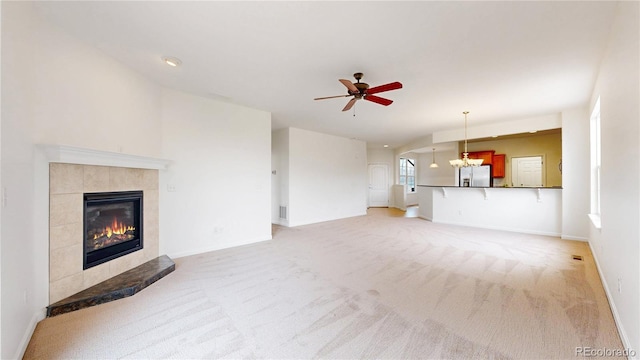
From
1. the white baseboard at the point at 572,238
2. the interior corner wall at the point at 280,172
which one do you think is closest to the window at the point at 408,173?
the white baseboard at the point at 572,238

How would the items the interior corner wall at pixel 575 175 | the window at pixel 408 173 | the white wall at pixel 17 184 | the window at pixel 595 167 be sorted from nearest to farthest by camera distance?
1. the white wall at pixel 17 184
2. the window at pixel 595 167
3. the interior corner wall at pixel 575 175
4. the window at pixel 408 173

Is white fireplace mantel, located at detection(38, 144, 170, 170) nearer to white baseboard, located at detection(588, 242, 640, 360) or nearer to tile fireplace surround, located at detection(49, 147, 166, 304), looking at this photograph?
tile fireplace surround, located at detection(49, 147, 166, 304)

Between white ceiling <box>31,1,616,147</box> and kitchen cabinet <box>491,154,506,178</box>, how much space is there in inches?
146

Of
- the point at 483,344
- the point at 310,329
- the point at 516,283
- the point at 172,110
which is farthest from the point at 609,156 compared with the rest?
the point at 172,110

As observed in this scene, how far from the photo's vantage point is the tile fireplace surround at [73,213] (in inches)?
89.2

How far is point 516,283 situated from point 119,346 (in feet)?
12.9

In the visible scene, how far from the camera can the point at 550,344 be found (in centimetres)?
180

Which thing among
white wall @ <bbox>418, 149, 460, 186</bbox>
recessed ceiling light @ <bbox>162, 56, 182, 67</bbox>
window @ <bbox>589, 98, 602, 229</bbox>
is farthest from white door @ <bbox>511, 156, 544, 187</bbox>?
recessed ceiling light @ <bbox>162, 56, 182, 67</bbox>

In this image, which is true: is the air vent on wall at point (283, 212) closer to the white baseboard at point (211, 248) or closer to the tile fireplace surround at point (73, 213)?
the white baseboard at point (211, 248)

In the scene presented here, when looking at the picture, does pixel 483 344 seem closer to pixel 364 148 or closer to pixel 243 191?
pixel 243 191

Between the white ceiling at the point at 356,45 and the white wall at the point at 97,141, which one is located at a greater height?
the white ceiling at the point at 356,45

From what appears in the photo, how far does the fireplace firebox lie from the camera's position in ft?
8.66

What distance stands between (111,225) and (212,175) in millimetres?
1586

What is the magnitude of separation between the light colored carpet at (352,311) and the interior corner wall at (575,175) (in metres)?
1.25
